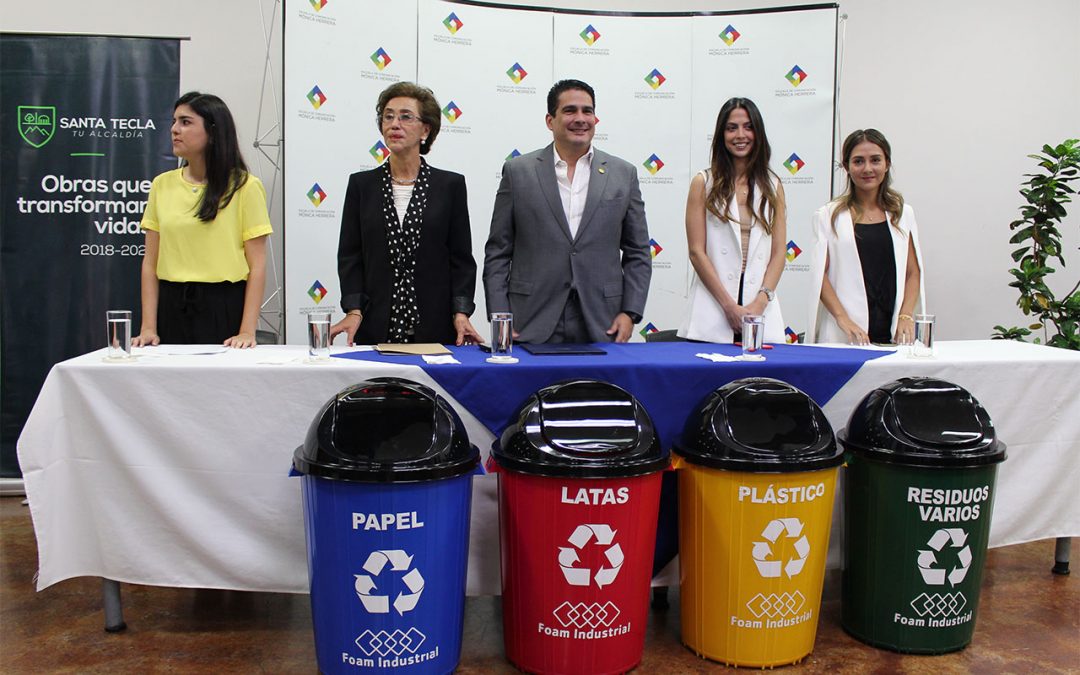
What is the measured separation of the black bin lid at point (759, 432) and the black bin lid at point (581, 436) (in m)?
0.12

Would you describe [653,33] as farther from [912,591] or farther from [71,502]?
[71,502]

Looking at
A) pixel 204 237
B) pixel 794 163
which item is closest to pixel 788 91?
pixel 794 163

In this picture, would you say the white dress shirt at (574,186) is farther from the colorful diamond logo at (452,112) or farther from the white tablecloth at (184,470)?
the colorful diamond logo at (452,112)

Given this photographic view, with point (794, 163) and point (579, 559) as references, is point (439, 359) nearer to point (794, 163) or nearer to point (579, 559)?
point (579, 559)

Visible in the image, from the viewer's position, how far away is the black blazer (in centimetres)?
286

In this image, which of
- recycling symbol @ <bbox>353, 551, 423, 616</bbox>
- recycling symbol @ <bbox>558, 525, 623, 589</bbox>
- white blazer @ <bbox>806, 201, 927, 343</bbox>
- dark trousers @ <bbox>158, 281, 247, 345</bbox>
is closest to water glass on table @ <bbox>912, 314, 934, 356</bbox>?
white blazer @ <bbox>806, 201, 927, 343</bbox>

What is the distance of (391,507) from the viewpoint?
1815 millimetres

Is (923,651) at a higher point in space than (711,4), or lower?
lower

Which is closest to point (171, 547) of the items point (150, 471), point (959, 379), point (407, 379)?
point (150, 471)

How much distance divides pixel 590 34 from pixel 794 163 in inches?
54.3

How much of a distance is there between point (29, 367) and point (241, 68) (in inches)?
78.8

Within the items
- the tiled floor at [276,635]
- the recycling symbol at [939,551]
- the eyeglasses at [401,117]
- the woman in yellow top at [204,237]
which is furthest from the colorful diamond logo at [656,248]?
the recycling symbol at [939,551]

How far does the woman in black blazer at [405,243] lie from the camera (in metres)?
2.85

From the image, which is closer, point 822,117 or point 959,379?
point 959,379
